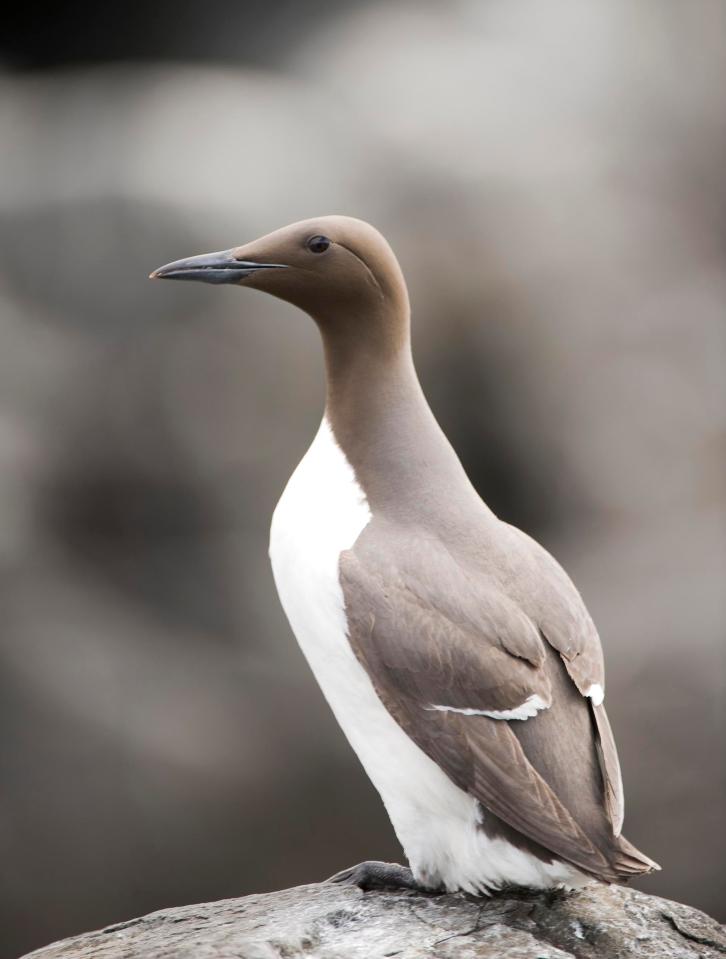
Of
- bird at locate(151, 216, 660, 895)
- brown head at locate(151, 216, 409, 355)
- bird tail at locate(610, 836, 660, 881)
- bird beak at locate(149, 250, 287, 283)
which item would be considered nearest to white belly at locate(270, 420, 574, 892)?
bird at locate(151, 216, 660, 895)

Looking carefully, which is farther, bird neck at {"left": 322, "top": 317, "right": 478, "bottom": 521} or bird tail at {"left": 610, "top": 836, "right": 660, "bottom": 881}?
bird neck at {"left": 322, "top": 317, "right": 478, "bottom": 521}

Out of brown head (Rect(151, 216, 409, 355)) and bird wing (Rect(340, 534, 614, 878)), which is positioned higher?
brown head (Rect(151, 216, 409, 355))

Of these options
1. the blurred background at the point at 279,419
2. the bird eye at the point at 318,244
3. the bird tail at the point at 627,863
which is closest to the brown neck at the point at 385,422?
the bird eye at the point at 318,244

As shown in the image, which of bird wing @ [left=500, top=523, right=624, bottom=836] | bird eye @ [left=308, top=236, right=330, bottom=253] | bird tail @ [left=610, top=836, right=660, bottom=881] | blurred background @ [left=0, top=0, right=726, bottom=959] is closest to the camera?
bird tail @ [left=610, top=836, right=660, bottom=881]

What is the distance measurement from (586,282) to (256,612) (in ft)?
5.70

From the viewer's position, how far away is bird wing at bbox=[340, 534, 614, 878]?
88.0 inches

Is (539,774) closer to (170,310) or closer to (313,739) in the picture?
(313,739)

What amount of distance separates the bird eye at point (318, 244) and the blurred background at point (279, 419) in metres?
2.08

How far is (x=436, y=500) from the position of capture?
250 centimetres

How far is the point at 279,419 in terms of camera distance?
4.60 m

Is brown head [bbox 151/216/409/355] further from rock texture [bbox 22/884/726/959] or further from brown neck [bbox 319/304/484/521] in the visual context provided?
rock texture [bbox 22/884/726/959]

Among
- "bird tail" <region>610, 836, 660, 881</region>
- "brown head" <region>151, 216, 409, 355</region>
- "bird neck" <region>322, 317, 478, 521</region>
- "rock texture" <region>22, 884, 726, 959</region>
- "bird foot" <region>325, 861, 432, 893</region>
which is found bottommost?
"rock texture" <region>22, 884, 726, 959</region>

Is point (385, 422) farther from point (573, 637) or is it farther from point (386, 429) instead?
point (573, 637)

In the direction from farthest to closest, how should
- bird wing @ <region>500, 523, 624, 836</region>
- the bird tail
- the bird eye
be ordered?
the bird eye, bird wing @ <region>500, 523, 624, 836</region>, the bird tail
